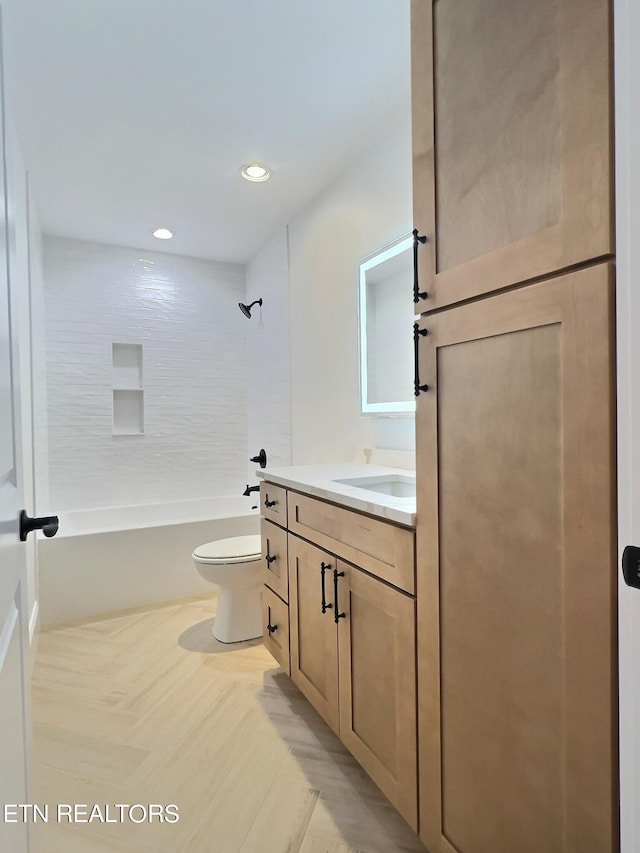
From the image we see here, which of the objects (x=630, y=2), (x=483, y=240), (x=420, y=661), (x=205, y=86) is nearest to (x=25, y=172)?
(x=205, y=86)

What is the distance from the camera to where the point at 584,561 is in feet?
2.36

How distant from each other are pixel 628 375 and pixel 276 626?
1.72 meters

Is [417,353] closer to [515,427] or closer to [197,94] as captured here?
[515,427]

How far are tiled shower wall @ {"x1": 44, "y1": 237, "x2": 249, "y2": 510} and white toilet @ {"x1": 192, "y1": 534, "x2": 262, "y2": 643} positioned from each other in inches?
56.4

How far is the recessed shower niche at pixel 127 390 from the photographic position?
11.7 feet

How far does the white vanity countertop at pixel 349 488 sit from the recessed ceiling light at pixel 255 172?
1.57m

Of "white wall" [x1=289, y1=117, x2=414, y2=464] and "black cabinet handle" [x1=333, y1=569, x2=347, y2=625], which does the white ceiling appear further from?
"black cabinet handle" [x1=333, y1=569, x2=347, y2=625]

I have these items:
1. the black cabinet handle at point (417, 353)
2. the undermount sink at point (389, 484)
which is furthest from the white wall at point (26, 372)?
the black cabinet handle at point (417, 353)

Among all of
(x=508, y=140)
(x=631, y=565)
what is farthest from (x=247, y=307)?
(x=631, y=565)

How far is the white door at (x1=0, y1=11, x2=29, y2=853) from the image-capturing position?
2.23ft

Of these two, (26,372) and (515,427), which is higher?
(26,372)

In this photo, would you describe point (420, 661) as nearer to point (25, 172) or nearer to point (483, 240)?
point (483, 240)

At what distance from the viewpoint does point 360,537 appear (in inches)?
52.4

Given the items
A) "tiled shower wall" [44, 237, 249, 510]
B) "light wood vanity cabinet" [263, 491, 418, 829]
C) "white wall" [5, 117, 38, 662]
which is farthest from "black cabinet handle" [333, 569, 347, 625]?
"tiled shower wall" [44, 237, 249, 510]
